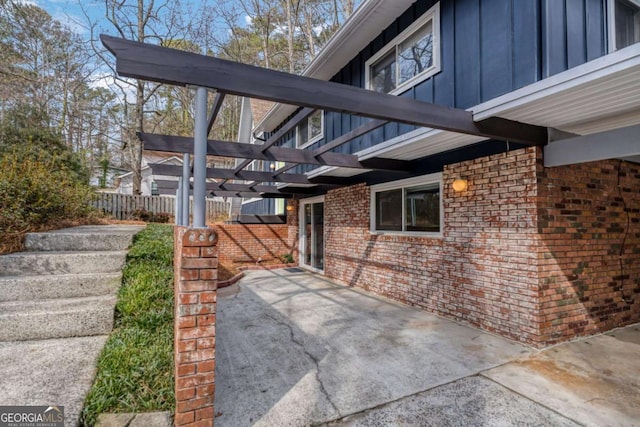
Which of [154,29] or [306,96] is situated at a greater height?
[154,29]

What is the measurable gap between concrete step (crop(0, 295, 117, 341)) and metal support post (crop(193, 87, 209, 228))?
167 cm

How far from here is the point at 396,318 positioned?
5.13m

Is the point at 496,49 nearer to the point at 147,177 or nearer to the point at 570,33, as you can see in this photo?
the point at 570,33

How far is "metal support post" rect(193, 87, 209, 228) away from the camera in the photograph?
2209 mm

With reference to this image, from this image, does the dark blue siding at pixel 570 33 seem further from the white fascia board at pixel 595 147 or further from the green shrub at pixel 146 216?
the green shrub at pixel 146 216

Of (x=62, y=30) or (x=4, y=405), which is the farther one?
(x=62, y=30)

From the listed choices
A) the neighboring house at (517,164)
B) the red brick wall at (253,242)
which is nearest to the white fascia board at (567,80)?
the neighboring house at (517,164)

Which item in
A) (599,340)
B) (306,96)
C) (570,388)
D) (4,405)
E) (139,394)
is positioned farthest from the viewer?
(599,340)

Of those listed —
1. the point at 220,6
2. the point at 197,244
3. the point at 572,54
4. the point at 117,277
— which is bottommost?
the point at 117,277

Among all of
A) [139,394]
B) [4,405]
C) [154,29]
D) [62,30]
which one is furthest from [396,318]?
[62,30]

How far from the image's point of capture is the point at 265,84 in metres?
2.39

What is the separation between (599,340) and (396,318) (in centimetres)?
261

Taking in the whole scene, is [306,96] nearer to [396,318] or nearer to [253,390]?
[253,390]

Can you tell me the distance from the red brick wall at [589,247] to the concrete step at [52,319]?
191 inches
